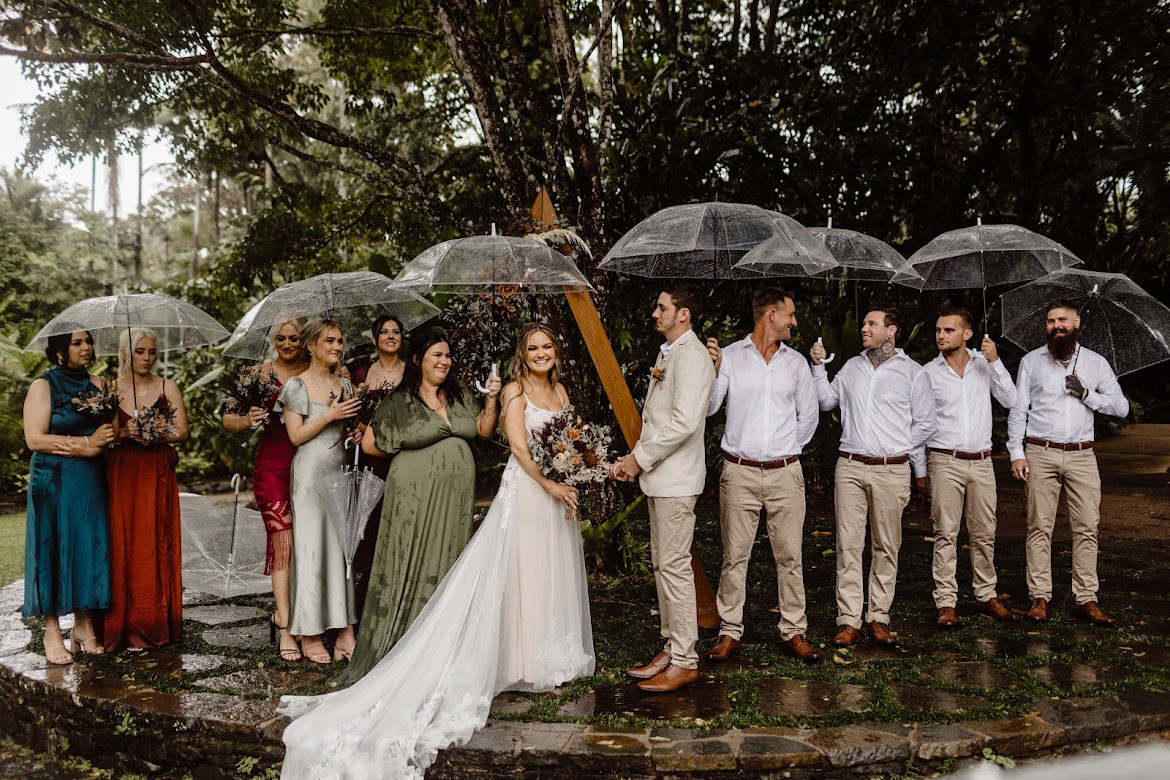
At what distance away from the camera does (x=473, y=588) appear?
4594mm

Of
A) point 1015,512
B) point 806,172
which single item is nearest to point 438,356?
point 806,172

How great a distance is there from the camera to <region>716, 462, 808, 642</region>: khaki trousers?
5.05m

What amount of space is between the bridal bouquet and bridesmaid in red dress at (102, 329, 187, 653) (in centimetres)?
253

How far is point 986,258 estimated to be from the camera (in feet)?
19.6

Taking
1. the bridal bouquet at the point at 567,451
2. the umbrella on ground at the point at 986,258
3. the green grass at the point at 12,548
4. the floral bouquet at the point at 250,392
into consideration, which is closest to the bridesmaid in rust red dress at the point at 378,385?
the floral bouquet at the point at 250,392

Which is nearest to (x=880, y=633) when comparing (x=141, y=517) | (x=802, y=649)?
(x=802, y=649)

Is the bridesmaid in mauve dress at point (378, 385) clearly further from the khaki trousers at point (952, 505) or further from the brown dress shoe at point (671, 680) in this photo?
the khaki trousers at point (952, 505)

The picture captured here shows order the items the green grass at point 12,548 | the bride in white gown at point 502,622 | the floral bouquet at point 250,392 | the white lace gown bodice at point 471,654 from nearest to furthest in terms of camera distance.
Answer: the white lace gown bodice at point 471,654 < the bride in white gown at point 502,622 < the floral bouquet at point 250,392 < the green grass at point 12,548

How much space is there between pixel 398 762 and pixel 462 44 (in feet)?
17.8

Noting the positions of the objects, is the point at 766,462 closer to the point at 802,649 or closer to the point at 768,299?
the point at 768,299

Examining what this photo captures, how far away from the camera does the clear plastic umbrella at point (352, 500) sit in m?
5.23

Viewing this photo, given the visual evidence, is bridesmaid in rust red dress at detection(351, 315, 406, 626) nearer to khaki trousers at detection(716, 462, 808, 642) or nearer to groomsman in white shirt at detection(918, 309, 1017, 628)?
khaki trousers at detection(716, 462, 808, 642)

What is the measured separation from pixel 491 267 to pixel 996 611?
3983 millimetres

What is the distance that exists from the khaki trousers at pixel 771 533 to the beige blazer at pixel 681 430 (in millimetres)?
454
